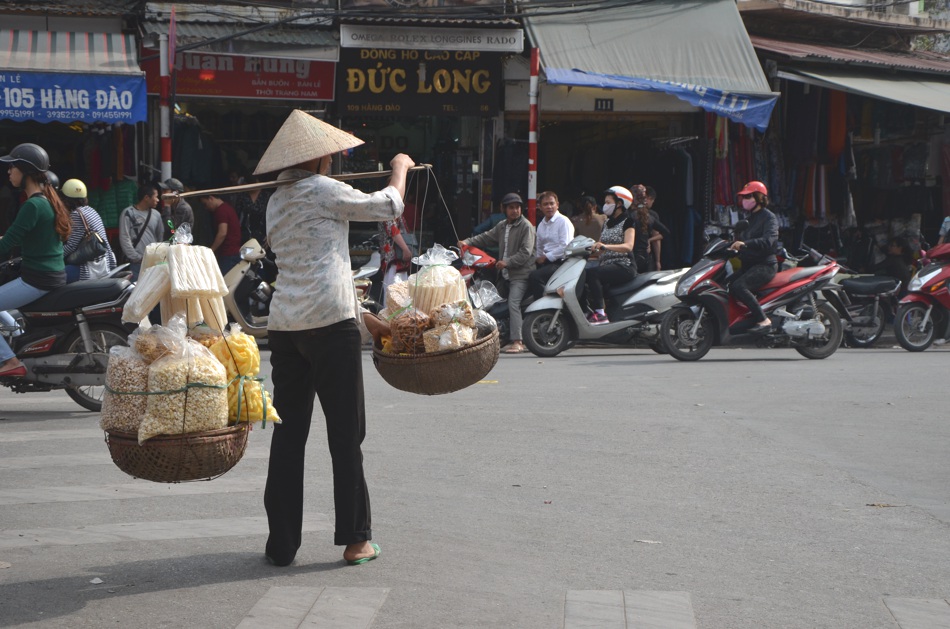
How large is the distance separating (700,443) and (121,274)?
4.77 meters

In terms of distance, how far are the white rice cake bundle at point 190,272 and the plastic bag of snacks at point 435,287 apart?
0.92 meters

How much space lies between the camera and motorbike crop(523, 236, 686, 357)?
13000 mm

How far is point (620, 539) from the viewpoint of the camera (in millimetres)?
5352

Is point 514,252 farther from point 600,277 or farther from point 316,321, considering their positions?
point 316,321

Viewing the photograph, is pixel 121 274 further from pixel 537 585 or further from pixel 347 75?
pixel 347 75

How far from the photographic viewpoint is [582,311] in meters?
13.1

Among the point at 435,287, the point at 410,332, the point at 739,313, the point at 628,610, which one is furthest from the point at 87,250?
the point at 739,313

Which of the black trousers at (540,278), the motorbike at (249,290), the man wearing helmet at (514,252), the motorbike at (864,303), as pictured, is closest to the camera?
the motorbike at (249,290)

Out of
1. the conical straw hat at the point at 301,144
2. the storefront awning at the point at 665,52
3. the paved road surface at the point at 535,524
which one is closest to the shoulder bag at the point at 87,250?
the paved road surface at the point at 535,524

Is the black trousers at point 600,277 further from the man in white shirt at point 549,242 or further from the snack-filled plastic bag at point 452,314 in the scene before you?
the snack-filled plastic bag at point 452,314

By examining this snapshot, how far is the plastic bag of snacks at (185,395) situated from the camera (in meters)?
4.42

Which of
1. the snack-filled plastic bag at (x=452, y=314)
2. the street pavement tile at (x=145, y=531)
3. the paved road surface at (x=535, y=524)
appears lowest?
the street pavement tile at (x=145, y=531)

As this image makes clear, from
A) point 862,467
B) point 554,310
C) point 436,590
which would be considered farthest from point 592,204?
point 436,590

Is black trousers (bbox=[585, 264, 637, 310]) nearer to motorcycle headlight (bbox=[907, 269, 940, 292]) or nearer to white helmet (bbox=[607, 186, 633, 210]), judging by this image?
white helmet (bbox=[607, 186, 633, 210])
